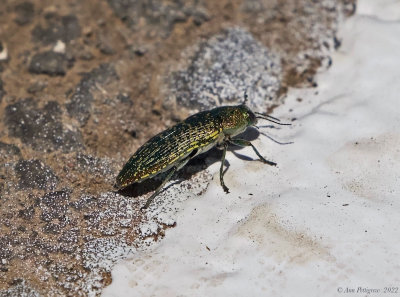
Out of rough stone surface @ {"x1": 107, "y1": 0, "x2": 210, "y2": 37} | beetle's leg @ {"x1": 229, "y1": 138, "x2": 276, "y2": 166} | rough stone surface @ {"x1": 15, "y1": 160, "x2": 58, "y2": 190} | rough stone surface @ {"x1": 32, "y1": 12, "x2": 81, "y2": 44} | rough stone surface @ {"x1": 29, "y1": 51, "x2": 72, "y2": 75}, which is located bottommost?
rough stone surface @ {"x1": 15, "y1": 160, "x2": 58, "y2": 190}

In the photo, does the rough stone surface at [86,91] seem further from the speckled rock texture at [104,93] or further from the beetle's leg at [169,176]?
the beetle's leg at [169,176]

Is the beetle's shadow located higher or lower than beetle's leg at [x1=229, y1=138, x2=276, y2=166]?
lower

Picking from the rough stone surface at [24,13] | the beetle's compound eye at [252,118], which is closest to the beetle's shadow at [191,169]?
the beetle's compound eye at [252,118]

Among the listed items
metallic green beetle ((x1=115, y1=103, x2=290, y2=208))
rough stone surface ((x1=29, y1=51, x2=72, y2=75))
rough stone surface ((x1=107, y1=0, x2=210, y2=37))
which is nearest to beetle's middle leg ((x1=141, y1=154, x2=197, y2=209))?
metallic green beetle ((x1=115, y1=103, x2=290, y2=208))

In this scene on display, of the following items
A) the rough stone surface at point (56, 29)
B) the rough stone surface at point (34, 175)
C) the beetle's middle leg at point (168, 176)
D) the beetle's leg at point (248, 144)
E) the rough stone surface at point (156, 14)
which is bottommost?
the rough stone surface at point (34, 175)

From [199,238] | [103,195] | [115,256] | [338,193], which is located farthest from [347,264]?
[103,195]

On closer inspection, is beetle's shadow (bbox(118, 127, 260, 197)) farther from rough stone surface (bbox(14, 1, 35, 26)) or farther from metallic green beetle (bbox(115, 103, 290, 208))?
rough stone surface (bbox(14, 1, 35, 26))
